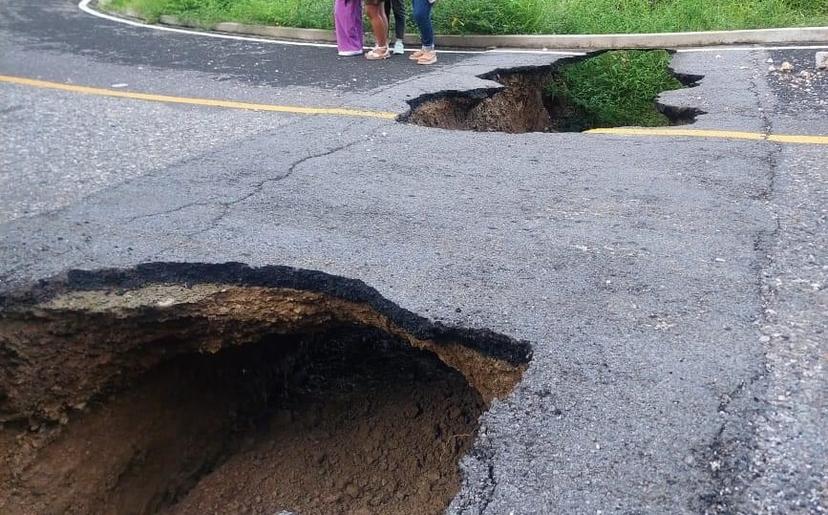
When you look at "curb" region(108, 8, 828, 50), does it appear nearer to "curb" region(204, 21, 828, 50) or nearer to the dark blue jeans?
"curb" region(204, 21, 828, 50)

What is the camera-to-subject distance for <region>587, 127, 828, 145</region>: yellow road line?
4.45m

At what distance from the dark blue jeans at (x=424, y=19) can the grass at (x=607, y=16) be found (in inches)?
48.3

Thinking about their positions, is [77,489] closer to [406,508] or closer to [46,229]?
[46,229]

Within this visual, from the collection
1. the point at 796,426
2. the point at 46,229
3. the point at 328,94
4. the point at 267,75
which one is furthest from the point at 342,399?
the point at 267,75

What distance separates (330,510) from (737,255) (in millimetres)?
2105

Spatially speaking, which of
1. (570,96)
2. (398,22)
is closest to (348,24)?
(398,22)

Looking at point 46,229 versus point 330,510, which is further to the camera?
point 46,229

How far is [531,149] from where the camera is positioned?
15.3 feet

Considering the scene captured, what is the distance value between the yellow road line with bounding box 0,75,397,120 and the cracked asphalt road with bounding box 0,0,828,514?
0.56 ft

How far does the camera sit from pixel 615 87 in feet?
23.3

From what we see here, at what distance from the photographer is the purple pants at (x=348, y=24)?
7984 mm

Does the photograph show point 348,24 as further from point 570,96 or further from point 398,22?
point 570,96

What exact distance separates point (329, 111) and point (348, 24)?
108 inches

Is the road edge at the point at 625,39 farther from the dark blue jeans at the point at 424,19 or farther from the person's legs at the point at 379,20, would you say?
the dark blue jeans at the point at 424,19
